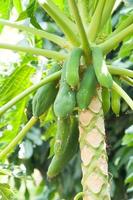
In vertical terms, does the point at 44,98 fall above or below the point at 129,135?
above

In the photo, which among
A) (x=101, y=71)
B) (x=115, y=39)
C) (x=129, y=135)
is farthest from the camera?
(x=129, y=135)

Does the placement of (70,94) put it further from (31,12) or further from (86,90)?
(31,12)

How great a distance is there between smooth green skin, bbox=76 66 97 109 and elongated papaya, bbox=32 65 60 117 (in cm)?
10

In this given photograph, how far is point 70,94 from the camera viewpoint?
1.32m

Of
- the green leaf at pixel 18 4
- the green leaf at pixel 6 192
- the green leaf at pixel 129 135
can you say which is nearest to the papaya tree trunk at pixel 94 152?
the green leaf at pixel 6 192

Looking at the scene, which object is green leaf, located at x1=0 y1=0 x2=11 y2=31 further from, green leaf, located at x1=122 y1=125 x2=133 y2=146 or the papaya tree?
green leaf, located at x1=122 y1=125 x2=133 y2=146

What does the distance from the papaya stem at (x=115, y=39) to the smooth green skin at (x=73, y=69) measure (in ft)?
0.29

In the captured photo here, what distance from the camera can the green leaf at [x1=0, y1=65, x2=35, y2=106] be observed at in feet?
5.16

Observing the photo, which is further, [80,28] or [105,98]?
[105,98]

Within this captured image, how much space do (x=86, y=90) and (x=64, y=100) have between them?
57 millimetres

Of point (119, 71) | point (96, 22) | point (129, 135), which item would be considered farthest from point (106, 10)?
point (129, 135)

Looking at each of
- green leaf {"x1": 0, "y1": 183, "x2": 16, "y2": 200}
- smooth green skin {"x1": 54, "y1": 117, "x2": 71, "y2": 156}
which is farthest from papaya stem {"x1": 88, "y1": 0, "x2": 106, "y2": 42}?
green leaf {"x1": 0, "y1": 183, "x2": 16, "y2": 200}

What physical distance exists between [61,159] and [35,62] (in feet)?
1.65

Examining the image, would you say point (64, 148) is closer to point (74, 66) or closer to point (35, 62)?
point (74, 66)
